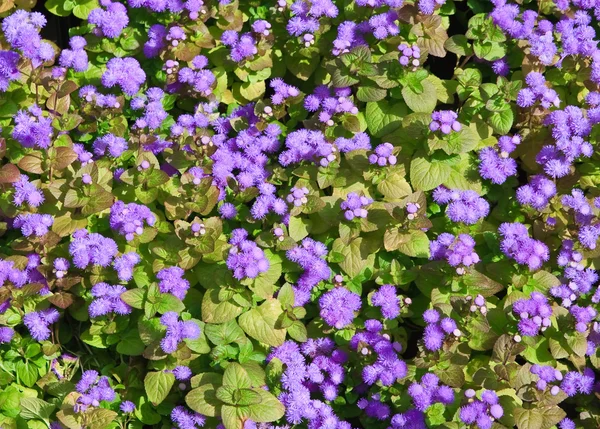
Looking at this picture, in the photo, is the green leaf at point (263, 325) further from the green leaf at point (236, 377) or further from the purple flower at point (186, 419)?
the purple flower at point (186, 419)

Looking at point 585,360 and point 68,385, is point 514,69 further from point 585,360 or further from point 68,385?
point 68,385

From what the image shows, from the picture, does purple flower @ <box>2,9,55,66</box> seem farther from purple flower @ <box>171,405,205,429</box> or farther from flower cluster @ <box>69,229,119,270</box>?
purple flower @ <box>171,405,205,429</box>

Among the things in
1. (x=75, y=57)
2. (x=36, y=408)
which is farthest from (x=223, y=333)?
(x=75, y=57)

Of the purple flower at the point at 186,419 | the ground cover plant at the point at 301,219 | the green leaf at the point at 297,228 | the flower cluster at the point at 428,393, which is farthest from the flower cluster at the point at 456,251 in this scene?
the purple flower at the point at 186,419

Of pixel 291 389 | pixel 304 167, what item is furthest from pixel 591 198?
pixel 291 389

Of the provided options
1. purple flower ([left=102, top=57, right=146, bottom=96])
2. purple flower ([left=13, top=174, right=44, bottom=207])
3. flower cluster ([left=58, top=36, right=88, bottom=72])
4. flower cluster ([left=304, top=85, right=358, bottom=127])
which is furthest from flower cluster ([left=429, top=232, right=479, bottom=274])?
flower cluster ([left=58, top=36, right=88, bottom=72])

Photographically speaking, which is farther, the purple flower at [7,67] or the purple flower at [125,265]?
the purple flower at [7,67]
